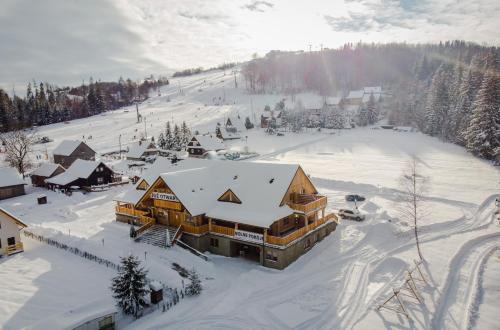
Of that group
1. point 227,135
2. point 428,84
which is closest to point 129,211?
point 227,135

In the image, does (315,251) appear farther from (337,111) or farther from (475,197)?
(337,111)

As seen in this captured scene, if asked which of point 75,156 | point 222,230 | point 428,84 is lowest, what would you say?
point 222,230

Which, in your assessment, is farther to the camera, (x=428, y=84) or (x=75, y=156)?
(x=428, y=84)

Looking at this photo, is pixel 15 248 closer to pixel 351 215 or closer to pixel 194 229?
pixel 194 229

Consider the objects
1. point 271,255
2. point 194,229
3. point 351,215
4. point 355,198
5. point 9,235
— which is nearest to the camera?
point 271,255

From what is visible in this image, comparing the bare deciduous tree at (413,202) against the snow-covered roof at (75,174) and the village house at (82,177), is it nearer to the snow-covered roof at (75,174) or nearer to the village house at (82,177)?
the village house at (82,177)

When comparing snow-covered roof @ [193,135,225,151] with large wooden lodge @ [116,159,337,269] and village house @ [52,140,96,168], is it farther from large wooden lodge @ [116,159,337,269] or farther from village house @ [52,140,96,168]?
large wooden lodge @ [116,159,337,269]

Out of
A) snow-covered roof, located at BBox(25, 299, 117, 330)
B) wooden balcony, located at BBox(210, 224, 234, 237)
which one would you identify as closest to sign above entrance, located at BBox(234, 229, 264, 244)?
wooden balcony, located at BBox(210, 224, 234, 237)
